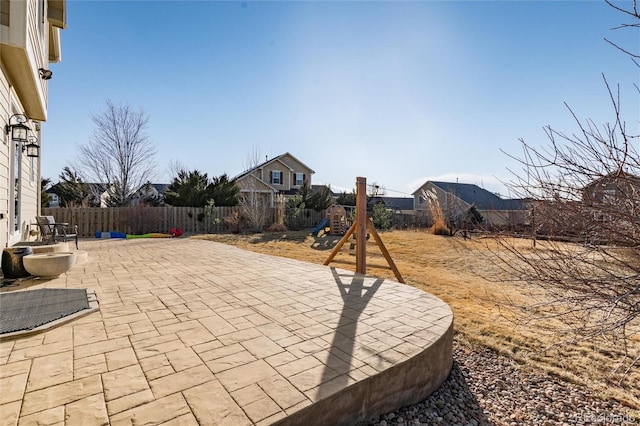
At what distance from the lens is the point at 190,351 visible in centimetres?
227

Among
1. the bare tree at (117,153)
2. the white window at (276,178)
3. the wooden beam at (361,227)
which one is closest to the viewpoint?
the wooden beam at (361,227)

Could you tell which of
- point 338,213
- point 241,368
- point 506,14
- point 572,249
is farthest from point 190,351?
point 338,213

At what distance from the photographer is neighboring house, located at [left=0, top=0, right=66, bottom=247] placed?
14.0 feet

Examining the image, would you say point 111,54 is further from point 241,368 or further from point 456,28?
point 241,368

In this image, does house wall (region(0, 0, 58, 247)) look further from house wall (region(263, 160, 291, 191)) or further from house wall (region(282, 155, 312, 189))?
house wall (region(282, 155, 312, 189))

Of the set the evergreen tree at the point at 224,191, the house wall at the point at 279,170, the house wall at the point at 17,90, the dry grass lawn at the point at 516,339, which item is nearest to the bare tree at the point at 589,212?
the dry grass lawn at the point at 516,339

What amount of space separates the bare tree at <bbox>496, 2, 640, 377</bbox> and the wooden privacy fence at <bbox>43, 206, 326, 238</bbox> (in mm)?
14912

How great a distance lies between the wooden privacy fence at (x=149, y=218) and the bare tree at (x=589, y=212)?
1491cm

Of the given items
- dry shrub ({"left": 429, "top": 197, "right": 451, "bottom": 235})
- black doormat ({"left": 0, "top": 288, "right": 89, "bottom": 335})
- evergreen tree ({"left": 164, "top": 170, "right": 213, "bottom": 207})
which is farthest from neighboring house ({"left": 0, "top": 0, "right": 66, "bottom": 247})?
dry shrub ({"left": 429, "top": 197, "right": 451, "bottom": 235})

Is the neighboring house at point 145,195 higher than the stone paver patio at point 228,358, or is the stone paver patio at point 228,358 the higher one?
the neighboring house at point 145,195

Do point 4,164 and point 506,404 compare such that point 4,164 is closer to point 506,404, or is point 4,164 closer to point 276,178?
point 506,404

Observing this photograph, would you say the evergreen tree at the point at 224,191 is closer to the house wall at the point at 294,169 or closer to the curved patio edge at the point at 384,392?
the house wall at the point at 294,169

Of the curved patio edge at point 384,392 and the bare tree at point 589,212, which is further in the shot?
the bare tree at point 589,212

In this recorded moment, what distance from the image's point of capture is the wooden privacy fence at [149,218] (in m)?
13.8
